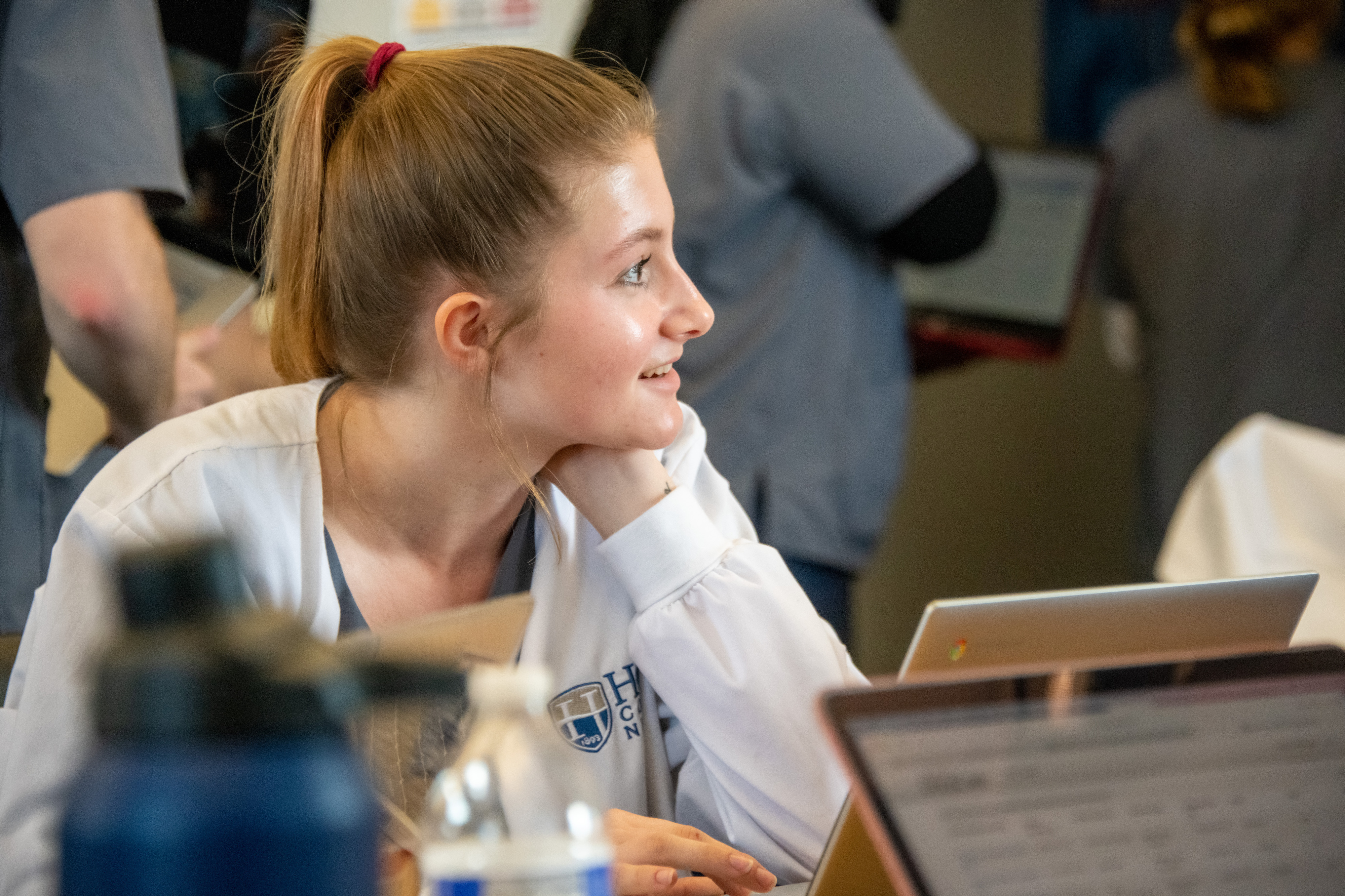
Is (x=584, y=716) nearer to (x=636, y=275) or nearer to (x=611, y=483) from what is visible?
(x=611, y=483)

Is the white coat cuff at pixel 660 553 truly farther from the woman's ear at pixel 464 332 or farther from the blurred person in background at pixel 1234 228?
the blurred person in background at pixel 1234 228

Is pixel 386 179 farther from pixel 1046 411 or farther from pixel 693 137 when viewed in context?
pixel 1046 411

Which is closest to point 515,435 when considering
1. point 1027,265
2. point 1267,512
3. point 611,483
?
point 611,483

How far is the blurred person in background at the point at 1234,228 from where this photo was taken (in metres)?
2.40

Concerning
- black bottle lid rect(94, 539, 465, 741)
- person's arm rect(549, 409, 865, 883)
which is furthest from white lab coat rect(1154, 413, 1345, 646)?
black bottle lid rect(94, 539, 465, 741)

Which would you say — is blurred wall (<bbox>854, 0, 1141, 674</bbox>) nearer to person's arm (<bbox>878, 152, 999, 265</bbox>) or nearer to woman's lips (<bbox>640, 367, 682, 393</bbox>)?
person's arm (<bbox>878, 152, 999, 265</bbox>)

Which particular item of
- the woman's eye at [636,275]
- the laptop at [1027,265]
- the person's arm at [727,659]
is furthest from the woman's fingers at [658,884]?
the laptop at [1027,265]

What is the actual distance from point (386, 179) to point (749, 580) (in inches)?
16.4

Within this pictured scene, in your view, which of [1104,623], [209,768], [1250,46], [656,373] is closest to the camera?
[209,768]

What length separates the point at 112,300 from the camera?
134 cm

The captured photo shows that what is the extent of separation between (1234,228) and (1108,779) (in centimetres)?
220

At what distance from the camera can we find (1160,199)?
101 inches

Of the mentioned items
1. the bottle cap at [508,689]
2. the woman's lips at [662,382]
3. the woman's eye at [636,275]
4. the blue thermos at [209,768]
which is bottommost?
the woman's lips at [662,382]

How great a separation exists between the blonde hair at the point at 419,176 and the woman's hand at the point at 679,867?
1.37ft
